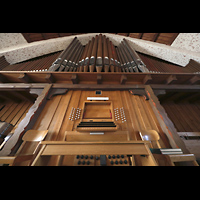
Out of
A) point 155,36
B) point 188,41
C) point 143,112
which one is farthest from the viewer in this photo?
point 155,36

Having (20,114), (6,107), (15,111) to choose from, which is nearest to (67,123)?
(20,114)

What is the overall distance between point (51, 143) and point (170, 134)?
7.90ft

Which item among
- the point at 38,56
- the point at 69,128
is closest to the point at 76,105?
the point at 69,128

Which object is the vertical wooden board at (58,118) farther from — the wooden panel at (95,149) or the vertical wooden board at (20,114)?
the vertical wooden board at (20,114)

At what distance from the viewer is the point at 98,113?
2580 millimetres

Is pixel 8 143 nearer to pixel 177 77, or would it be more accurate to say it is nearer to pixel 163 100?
pixel 177 77

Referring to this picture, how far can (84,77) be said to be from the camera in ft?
9.96

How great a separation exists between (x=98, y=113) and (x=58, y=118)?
108 cm

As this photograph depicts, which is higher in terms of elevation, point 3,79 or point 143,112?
point 3,79

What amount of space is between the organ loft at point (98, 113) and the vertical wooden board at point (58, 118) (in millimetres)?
22

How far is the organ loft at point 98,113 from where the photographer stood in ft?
4.93

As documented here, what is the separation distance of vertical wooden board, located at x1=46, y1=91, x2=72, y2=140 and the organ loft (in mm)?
22

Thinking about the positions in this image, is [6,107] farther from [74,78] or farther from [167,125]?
[167,125]

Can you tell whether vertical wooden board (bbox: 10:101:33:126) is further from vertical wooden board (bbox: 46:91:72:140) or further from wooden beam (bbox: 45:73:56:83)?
vertical wooden board (bbox: 46:91:72:140)
